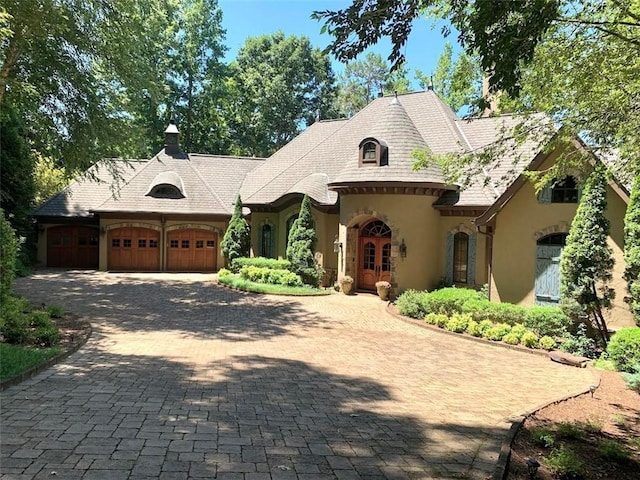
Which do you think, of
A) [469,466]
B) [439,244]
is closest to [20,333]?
[469,466]

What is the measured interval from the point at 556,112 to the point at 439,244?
31.3 ft

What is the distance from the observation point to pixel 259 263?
2080cm

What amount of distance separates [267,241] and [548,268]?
13.3m

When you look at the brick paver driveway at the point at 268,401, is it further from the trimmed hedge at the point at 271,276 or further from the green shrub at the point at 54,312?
the trimmed hedge at the point at 271,276

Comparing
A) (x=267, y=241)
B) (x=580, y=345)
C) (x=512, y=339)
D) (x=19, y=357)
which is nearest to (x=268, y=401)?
(x=19, y=357)

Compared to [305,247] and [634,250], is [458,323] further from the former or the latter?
[305,247]

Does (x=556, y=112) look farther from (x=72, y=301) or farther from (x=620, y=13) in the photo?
(x=72, y=301)

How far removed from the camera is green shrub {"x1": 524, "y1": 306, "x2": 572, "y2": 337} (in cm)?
1089

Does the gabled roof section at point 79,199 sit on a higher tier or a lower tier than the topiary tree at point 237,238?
higher

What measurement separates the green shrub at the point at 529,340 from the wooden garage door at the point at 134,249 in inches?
757

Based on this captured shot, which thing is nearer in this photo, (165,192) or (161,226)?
(161,226)

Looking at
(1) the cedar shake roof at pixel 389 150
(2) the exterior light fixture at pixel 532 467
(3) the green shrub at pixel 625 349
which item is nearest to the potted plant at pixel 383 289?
(1) the cedar shake roof at pixel 389 150

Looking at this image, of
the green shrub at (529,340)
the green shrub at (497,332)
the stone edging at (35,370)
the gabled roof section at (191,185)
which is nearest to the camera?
the stone edging at (35,370)

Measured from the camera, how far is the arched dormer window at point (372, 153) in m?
17.3
